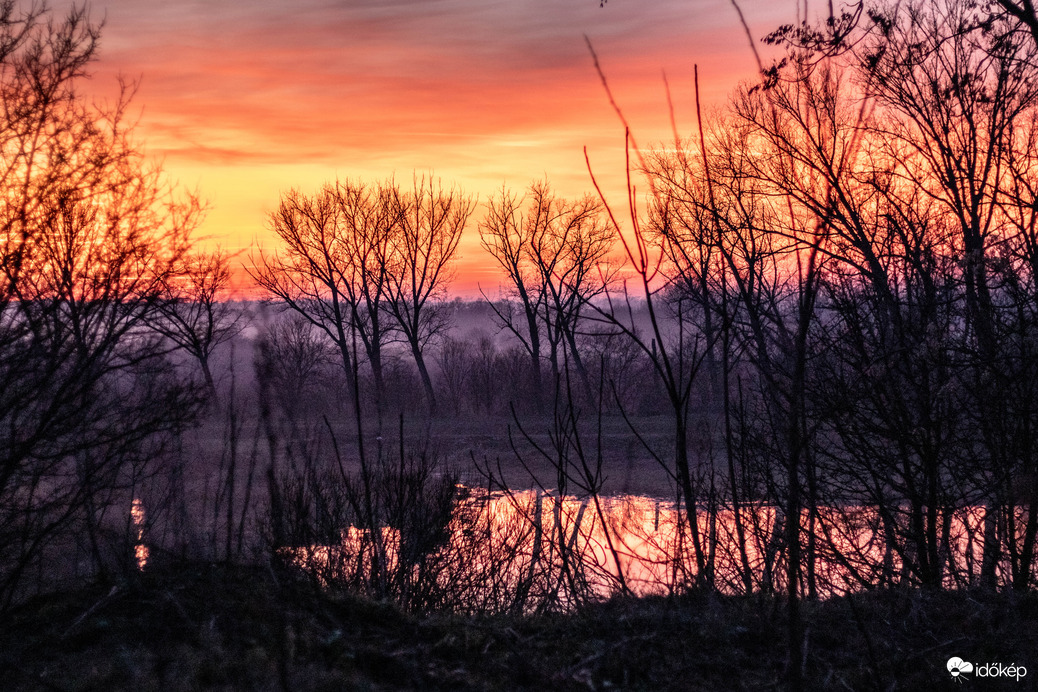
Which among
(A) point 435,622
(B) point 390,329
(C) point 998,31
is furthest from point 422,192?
(A) point 435,622

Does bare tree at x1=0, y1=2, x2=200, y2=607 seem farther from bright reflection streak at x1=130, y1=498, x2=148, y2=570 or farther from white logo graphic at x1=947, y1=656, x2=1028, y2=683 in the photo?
white logo graphic at x1=947, y1=656, x2=1028, y2=683

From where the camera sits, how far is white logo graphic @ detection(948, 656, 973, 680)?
353cm

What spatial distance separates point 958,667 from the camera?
3.57 m

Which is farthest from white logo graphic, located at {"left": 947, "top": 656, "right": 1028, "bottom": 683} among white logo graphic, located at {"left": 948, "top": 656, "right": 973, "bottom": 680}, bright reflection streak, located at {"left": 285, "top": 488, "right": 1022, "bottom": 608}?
bright reflection streak, located at {"left": 285, "top": 488, "right": 1022, "bottom": 608}

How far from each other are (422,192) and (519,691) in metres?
32.5

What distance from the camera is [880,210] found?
32.3 feet

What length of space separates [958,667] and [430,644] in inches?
97.5

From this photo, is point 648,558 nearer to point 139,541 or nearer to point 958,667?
point 958,667

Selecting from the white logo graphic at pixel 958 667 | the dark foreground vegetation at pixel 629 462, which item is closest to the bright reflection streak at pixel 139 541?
the dark foreground vegetation at pixel 629 462

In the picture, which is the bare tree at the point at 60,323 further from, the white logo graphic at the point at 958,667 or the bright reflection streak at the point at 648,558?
the white logo graphic at the point at 958,667

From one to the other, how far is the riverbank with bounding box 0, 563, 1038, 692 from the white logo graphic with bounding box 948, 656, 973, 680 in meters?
0.06

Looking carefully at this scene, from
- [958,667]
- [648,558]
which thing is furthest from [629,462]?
[958,667]

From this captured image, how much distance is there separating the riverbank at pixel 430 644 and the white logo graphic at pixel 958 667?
0.06 m

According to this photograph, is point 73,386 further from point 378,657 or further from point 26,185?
point 378,657
